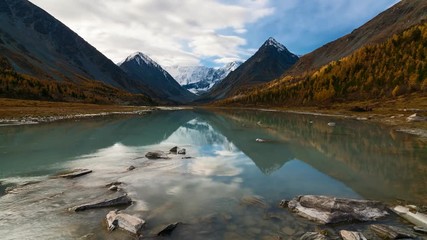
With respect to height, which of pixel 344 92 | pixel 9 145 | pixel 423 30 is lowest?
pixel 9 145

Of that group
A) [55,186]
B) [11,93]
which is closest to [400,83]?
[55,186]

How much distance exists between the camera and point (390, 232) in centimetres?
1551

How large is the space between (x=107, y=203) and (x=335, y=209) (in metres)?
13.3

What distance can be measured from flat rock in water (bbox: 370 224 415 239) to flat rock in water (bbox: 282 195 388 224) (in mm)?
1440

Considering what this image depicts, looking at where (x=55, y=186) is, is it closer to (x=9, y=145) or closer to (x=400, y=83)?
(x=9, y=145)

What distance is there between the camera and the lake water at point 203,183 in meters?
16.6

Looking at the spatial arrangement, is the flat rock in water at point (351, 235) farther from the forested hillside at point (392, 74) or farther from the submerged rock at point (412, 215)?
Result: the forested hillside at point (392, 74)

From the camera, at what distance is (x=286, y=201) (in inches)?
802

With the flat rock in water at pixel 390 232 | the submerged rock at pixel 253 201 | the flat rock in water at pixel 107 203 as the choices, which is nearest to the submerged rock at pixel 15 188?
the flat rock in water at pixel 107 203

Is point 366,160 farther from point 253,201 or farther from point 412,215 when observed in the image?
point 253,201

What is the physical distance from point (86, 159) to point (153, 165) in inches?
346

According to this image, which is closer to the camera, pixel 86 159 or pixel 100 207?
pixel 100 207

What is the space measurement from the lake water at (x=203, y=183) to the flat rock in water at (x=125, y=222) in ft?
1.25

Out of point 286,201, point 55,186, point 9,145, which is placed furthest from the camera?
point 9,145
